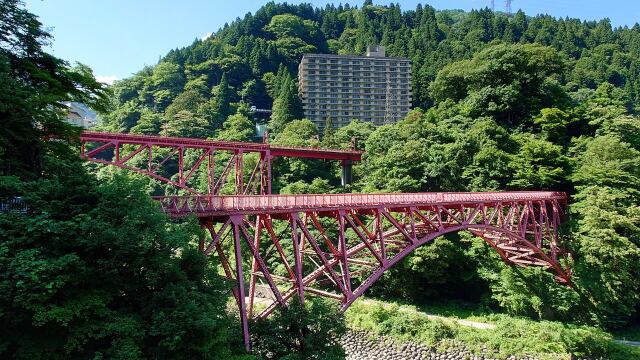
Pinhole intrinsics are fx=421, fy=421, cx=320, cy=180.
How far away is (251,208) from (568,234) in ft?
84.8

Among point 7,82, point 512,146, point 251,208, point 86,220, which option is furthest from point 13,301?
point 512,146

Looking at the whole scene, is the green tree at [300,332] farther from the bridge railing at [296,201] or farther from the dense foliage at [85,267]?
the bridge railing at [296,201]

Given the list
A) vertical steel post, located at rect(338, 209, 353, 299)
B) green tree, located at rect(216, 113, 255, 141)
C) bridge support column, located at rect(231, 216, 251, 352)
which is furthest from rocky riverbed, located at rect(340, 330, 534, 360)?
green tree, located at rect(216, 113, 255, 141)

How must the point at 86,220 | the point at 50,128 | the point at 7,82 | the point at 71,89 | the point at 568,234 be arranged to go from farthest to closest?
the point at 568,234
the point at 71,89
the point at 50,128
the point at 7,82
the point at 86,220

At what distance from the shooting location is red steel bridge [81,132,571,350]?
14.0 metres

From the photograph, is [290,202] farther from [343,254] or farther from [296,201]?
[343,254]

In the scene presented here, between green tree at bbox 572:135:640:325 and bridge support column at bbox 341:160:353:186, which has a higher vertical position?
bridge support column at bbox 341:160:353:186

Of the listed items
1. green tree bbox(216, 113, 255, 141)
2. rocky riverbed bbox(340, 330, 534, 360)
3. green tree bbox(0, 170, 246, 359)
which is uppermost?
green tree bbox(216, 113, 255, 141)

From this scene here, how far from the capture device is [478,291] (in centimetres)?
3195

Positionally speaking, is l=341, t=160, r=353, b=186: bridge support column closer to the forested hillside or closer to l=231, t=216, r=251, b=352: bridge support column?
the forested hillside

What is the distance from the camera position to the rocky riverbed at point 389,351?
2350 centimetres

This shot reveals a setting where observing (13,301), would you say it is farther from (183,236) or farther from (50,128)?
(50,128)

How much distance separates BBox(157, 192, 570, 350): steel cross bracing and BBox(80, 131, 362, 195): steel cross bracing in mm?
4217

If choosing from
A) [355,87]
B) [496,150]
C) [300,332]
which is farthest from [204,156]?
[355,87]
